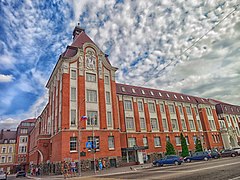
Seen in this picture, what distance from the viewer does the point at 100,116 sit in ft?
103

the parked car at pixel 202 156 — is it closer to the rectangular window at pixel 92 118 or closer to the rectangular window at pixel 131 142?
the rectangular window at pixel 131 142

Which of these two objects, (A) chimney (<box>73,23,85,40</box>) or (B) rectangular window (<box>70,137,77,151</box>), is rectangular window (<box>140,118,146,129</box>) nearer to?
(B) rectangular window (<box>70,137,77,151</box>)

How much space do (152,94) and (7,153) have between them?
211ft

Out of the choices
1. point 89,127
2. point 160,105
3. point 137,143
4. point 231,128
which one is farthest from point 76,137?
point 231,128

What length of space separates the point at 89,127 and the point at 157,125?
19692 mm

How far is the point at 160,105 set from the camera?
1826 inches

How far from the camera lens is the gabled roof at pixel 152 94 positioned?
139ft

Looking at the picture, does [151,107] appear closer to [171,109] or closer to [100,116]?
[171,109]

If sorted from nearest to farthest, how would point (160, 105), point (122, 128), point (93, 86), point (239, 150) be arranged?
point (239, 150)
point (93, 86)
point (122, 128)
point (160, 105)

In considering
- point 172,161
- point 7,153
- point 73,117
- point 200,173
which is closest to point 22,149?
point 7,153

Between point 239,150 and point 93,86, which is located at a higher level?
point 93,86

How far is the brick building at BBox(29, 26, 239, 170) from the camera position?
28567 millimetres

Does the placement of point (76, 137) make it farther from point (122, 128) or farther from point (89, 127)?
point (122, 128)

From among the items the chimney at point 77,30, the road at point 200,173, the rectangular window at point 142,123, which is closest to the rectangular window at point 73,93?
the chimney at point 77,30
